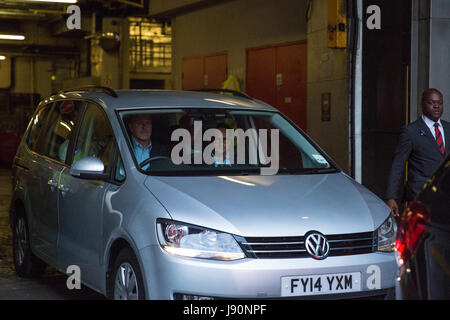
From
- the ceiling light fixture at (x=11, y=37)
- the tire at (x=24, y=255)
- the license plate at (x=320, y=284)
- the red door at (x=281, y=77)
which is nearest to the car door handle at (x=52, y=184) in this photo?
the tire at (x=24, y=255)

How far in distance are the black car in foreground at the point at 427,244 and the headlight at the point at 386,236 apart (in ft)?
3.79

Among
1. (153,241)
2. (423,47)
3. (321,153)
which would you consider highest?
(423,47)

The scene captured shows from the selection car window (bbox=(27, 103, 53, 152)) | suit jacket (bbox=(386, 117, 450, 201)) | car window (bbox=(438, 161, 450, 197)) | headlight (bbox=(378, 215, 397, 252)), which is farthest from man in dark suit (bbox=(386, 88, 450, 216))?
car window (bbox=(438, 161, 450, 197))

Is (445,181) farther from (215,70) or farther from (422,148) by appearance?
(215,70)

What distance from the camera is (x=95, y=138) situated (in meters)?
6.27

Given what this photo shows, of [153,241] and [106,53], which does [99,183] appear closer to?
[153,241]

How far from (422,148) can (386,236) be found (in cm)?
215

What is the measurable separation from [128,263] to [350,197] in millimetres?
1459

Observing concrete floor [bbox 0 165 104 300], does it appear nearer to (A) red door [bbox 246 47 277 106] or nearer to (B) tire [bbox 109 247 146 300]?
(B) tire [bbox 109 247 146 300]

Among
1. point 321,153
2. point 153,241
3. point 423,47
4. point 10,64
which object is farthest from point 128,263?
point 10,64

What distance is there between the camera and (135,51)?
26.5 m

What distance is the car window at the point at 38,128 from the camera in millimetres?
7461

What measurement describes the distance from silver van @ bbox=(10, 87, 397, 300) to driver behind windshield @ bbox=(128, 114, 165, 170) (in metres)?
0.01

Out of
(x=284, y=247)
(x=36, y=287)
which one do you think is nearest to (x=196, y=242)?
(x=284, y=247)
